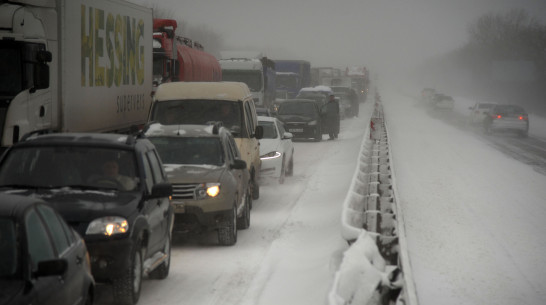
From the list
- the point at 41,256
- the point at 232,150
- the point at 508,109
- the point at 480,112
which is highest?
the point at 41,256

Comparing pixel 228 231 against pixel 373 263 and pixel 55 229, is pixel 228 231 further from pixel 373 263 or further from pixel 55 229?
pixel 55 229

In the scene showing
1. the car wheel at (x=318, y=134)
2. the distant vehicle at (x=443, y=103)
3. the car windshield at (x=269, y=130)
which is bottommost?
the distant vehicle at (x=443, y=103)

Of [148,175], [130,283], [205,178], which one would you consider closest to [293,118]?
[205,178]

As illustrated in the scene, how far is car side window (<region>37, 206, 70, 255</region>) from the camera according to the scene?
20.0 feet

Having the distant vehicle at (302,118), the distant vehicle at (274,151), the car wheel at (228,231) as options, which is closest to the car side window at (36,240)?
the car wheel at (228,231)

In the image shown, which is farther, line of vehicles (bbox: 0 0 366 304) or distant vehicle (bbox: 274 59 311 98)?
distant vehicle (bbox: 274 59 311 98)

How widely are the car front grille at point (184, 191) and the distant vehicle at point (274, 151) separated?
25.6 ft

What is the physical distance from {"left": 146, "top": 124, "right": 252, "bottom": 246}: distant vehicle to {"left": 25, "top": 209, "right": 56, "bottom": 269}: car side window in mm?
5881

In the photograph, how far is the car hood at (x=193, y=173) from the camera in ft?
39.5

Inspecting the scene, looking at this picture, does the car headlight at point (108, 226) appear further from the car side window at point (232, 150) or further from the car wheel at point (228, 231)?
the car side window at point (232, 150)

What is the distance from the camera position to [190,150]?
1304 cm

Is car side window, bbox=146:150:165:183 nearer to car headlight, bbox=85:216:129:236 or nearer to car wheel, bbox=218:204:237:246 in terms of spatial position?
car headlight, bbox=85:216:129:236

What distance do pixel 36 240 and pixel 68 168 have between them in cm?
337

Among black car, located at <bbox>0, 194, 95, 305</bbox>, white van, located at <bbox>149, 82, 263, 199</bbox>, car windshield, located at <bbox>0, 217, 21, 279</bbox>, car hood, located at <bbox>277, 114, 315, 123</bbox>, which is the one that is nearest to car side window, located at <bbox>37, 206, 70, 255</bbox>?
black car, located at <bbox>0, 194, 95, 305</bbox>
